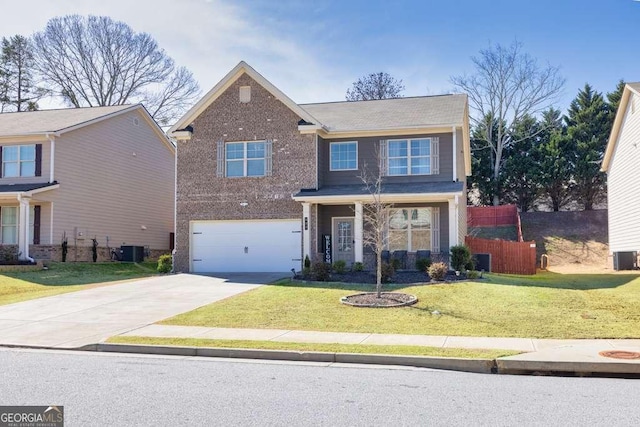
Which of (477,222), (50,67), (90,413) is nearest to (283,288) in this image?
(90,413)

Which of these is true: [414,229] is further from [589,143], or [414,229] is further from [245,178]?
[589,143]

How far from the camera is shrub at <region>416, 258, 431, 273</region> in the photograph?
19656mm

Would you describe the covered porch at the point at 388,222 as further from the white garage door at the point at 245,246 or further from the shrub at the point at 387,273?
the shrub at the point at 387,273

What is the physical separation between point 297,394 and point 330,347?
10.00ft

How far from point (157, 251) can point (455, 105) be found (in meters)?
17.8

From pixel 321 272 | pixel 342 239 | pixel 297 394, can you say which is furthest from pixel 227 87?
pixel 297 394

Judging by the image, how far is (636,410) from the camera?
666 cm

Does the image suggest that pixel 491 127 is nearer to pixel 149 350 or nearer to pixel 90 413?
pixel 149 350

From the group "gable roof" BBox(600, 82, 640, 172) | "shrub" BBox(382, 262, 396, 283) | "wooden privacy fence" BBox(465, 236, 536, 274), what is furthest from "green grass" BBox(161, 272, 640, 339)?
"gable roof" BBox(600, 82, 640, 172)

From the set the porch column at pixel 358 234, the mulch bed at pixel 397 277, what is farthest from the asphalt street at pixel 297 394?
the porch column at pixel 358 234

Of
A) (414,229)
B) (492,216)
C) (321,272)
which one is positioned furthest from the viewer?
(492,216)

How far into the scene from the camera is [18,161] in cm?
2691

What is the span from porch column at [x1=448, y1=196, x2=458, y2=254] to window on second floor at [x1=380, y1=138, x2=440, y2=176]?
6.75 ft

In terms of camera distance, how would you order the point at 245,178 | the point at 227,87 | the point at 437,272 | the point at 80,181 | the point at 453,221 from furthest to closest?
1. the point at 80,181
2. the point at 227,87
3. the point at 245,178
4. the point at 453,221
5. the point at 437,272
